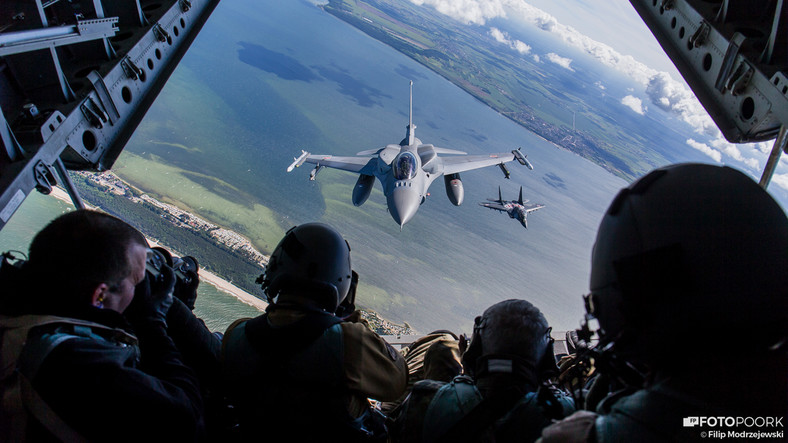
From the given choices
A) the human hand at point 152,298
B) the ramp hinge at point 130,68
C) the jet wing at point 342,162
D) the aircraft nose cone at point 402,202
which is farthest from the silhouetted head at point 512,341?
the jet wing at point 342,162

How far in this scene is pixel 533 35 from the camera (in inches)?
4518

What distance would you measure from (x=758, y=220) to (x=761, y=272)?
0.15 m

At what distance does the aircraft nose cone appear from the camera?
1447 centimetres

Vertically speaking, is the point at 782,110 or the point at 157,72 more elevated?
the point at 782,110

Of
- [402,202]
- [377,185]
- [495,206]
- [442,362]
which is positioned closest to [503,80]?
[377,185]

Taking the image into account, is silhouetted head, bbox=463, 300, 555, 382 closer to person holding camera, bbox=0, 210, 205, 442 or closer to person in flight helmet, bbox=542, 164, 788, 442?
person in flight helmet, bbox=542, 164, 788, 442

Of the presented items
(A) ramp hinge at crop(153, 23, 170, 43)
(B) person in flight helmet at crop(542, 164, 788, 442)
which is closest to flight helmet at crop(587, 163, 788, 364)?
(B) person in flight helmet at crop(542, 164, 788, 442)

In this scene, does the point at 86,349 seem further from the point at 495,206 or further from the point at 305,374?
the point at 495,206

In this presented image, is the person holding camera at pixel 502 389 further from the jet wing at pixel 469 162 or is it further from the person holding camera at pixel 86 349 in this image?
the jet wing at pixel 469 162

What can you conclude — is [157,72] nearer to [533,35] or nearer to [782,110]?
[782,110]

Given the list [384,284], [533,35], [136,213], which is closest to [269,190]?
[136,213]

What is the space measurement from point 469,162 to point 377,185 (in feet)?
66.8

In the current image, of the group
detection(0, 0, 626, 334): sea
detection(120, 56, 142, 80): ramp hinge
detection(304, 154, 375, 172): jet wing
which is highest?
detection(120, 56, 142, 80): ramp hinge

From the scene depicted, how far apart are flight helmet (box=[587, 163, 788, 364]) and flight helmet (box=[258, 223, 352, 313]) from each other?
1.34 metres
